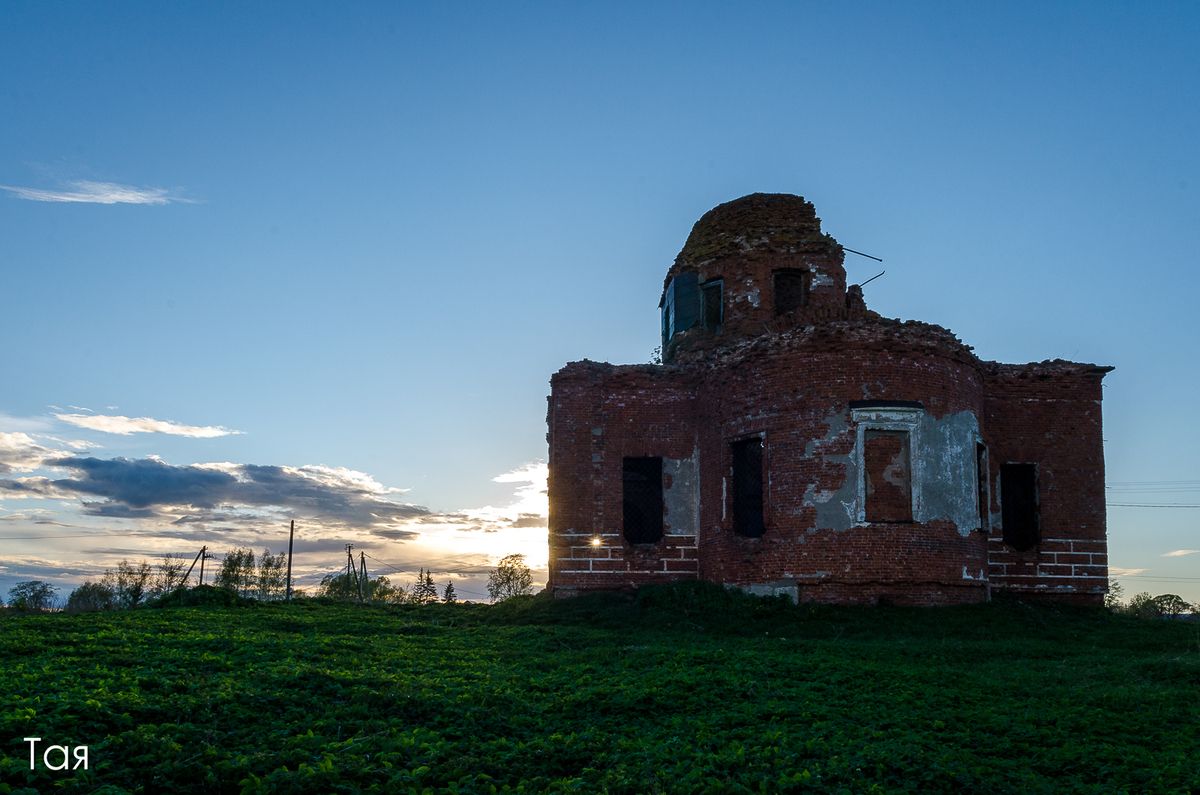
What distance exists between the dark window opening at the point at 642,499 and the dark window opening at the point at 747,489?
2258mm

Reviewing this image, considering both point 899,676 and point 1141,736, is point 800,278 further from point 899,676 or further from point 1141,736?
point 1141,736

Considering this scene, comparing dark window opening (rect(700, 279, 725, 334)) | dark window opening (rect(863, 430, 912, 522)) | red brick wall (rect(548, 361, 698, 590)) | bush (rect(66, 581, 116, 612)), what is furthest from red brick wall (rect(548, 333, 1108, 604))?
bush (rect(66, 581, 116, 612))

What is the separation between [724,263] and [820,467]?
7417 millimetres

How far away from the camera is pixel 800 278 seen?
871 inches

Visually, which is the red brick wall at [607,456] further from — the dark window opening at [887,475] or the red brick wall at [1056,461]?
the red brick wall at [1056,461]

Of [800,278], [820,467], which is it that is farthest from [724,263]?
[820,467]

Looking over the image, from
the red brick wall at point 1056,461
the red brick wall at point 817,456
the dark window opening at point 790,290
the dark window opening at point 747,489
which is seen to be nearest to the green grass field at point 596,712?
the red brick wall at point 817,456

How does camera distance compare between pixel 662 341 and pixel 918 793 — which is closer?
pixel 918 793

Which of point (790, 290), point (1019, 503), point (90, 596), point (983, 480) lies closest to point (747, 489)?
point (983, 480)

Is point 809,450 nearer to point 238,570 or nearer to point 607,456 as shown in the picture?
→ point 607,456

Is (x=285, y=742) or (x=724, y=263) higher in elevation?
(x=724, y=263)

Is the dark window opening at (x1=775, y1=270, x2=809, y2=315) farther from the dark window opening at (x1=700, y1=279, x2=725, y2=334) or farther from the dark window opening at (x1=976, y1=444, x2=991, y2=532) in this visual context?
the dark window opening at (x1=976, y1=444, x2=991, y2=532)

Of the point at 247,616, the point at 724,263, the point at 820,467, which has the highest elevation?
the point at 724,263

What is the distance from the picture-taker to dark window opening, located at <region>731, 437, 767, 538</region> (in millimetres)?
Result: 18281
